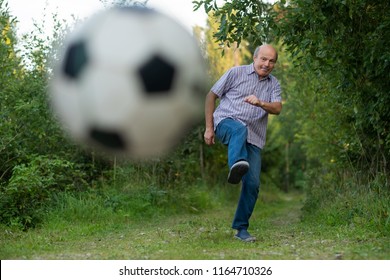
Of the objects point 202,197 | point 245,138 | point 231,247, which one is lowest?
point 202,197

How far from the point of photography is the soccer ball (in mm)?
3613

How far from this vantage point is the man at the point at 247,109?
548 cm

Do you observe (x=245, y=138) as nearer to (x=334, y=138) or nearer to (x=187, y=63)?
(x=187, y=63)

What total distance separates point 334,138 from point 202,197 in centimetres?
252

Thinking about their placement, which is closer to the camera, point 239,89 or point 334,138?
point 239,89

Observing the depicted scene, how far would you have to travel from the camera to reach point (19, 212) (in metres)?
7.27

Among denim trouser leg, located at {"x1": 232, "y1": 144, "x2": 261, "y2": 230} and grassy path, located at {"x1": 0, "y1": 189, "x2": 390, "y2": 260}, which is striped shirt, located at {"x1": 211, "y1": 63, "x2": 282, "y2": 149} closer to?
denim trouser leg, located at {"x1": 232, "y1": 144, "x2": 261, "y2": 230}

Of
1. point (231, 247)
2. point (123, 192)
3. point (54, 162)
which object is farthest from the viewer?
point (123, 192)

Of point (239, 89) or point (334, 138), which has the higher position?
point (239, 89)

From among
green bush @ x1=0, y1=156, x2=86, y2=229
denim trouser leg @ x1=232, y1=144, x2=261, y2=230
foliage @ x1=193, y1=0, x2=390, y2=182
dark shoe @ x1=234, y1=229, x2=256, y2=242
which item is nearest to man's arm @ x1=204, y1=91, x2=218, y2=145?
denim trouser leg @ x1=232, y1=144, x2=261, y2=230

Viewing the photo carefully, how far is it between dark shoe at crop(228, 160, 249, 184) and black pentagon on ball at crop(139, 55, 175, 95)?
158 cm

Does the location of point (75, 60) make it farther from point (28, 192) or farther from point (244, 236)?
point (28, 192)

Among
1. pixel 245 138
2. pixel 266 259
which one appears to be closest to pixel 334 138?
pixel 245 138

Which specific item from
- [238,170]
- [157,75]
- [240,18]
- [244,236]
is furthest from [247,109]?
[157,75]
